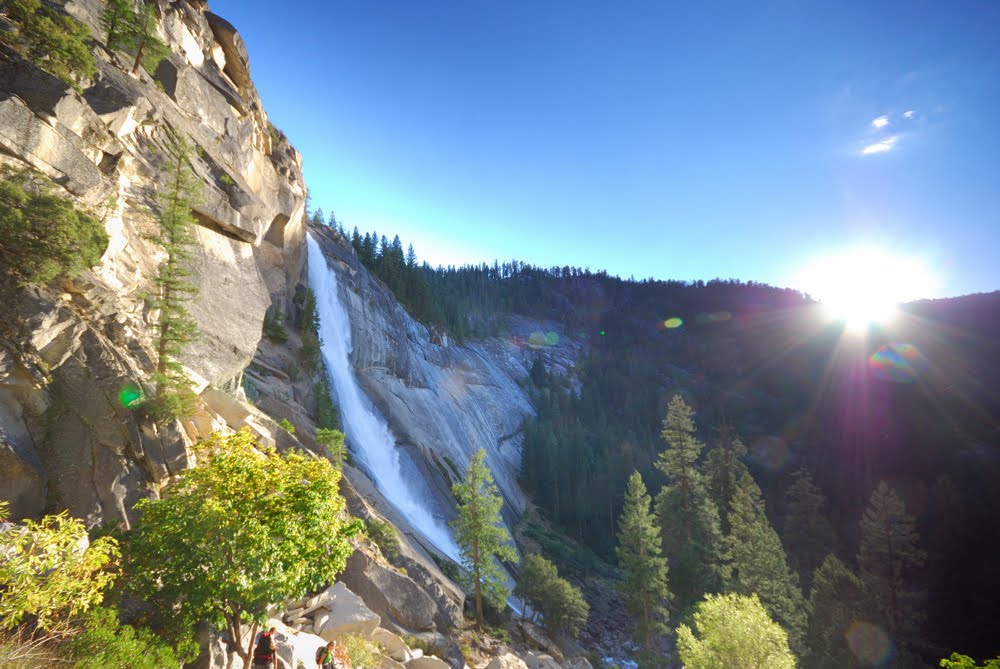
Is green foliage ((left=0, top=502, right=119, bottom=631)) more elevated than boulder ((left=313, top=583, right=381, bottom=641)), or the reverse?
green foliage ((left=0, top=502, right=119, bottom=631))

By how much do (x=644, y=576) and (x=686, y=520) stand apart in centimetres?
788

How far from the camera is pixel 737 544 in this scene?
33562mm

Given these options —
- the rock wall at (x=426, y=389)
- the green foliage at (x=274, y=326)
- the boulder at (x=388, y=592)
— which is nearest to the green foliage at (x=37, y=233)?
the boulder at (x=388, y=592)

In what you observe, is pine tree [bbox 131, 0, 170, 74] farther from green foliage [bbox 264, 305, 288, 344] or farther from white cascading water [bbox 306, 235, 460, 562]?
white cascading water [bbox 306, 235, 460, 562]

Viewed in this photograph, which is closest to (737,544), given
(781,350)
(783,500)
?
(783,500)

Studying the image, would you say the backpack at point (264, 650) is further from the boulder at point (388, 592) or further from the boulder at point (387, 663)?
the boulder at point (388, 592)

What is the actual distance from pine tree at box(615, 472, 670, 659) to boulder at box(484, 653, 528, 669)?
10.8m

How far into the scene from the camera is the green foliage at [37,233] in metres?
11.4

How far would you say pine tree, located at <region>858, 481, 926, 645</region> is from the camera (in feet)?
105

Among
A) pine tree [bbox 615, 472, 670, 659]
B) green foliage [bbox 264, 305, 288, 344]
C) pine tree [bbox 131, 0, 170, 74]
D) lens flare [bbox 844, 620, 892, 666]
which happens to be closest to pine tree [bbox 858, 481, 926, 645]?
lens flare [bbox 844, 620, 892, 666]

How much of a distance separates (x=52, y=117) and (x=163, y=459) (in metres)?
11.4

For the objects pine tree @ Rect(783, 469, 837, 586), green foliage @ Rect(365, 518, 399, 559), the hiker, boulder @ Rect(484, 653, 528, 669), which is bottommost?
pine tree @ Rect(783, 469, 837, 586)

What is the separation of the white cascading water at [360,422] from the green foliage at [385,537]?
936cm

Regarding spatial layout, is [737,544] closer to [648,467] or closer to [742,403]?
[648,467]
